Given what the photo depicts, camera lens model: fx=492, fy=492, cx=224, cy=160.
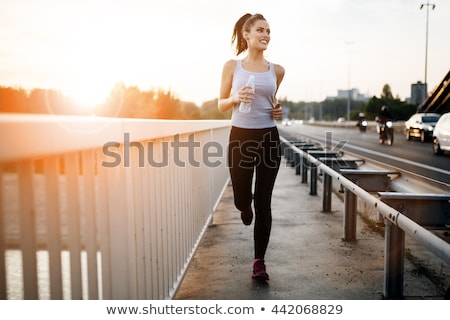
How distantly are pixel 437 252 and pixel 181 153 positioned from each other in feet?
6.10

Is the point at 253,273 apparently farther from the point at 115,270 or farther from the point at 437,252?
the point at 115,270

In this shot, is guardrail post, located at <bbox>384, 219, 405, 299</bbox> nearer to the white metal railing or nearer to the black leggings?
the black leggings

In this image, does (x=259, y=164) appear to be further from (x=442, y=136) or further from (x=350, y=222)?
(x=442, y=136)

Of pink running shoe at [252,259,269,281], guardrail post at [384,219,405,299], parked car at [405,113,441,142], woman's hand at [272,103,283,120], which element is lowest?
pink running shoe at [252,259,269,281]

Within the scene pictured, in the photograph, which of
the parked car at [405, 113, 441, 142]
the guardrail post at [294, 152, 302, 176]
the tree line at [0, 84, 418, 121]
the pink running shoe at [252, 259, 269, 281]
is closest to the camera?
the tree line at [0, 84, 418, 121]

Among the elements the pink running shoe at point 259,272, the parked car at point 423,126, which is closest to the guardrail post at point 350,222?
the pink running shoe at point 259,272

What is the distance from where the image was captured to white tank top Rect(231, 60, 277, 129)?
3453mm

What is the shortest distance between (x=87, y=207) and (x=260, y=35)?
2204 mm

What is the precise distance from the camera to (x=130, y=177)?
2070 mm

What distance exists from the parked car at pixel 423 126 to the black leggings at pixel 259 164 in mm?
21112

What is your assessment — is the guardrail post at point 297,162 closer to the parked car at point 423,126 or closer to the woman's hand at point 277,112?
the woman's hand at point 277,112

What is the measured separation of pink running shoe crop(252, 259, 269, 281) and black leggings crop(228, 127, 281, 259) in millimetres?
77

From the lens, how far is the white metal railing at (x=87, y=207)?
122 cm

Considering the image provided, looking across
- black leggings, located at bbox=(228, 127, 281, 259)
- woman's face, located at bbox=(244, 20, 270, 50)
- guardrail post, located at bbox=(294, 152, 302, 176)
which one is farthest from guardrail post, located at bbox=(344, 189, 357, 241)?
guardrail post, located at bbox=(294, 152, 302, 176)
